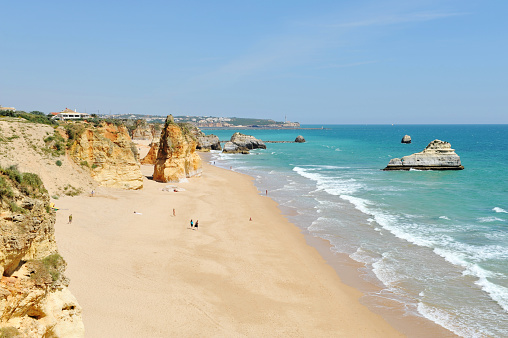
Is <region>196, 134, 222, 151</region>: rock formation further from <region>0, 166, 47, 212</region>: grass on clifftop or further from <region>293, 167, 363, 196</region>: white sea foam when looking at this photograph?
<region>0, 166, 47, 212</region>: grass on clifftop

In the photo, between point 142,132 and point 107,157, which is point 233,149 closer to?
point 142,132

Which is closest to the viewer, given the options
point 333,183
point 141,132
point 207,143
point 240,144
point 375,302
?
point 375,302

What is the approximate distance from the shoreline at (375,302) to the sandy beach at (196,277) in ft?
1.43

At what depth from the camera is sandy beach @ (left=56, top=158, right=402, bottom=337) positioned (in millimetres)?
13672

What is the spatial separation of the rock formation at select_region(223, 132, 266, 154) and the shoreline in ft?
240

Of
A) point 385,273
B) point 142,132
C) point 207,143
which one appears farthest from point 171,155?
point 142,132

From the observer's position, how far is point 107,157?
3222 cm

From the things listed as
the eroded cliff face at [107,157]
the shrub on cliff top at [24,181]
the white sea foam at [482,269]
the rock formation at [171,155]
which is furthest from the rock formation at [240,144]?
the shrub on cliff top at [24,181]

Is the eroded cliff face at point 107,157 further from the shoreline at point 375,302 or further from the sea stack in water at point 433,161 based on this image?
the sea stack in water at point 433,161

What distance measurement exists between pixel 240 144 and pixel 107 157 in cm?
6811

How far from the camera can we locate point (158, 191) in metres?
36.2

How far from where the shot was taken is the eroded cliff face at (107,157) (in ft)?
101

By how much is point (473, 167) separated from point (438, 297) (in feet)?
173

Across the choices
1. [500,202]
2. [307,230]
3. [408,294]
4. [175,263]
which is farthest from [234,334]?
[500,202]
